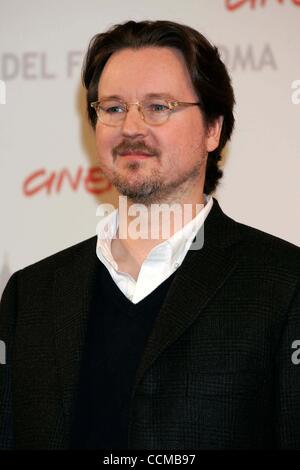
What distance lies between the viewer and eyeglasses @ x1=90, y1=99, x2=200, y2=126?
6.04 ft

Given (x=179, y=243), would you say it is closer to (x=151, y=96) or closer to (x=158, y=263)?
(x=158, y=263)

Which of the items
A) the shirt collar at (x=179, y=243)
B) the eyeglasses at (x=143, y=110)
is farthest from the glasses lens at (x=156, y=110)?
the shirt collar at (x=179, y=243)

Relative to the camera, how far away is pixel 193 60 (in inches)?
75.8

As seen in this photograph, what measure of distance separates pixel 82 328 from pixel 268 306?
41 cm

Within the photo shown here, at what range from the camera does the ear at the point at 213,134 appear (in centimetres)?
199

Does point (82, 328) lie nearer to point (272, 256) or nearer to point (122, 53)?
point (272, 256)

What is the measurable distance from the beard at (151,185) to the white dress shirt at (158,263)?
7 centimetres

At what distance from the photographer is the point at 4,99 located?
2.43 m

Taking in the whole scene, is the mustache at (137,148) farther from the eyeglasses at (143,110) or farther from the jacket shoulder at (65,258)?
the jacket shoulder at (65,258)

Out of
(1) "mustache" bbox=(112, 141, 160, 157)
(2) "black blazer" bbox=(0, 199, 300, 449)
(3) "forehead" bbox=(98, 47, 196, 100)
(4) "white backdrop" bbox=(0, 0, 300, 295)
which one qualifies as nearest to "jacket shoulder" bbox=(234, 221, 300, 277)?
(2) "black blazer" bbox=(0, 199, 300, 449)

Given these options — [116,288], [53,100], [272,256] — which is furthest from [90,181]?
[272,256]

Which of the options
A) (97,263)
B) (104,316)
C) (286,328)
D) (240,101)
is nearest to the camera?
(286,328)

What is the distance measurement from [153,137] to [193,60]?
0.79ft

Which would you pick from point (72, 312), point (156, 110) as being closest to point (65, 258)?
point (72, 312)
